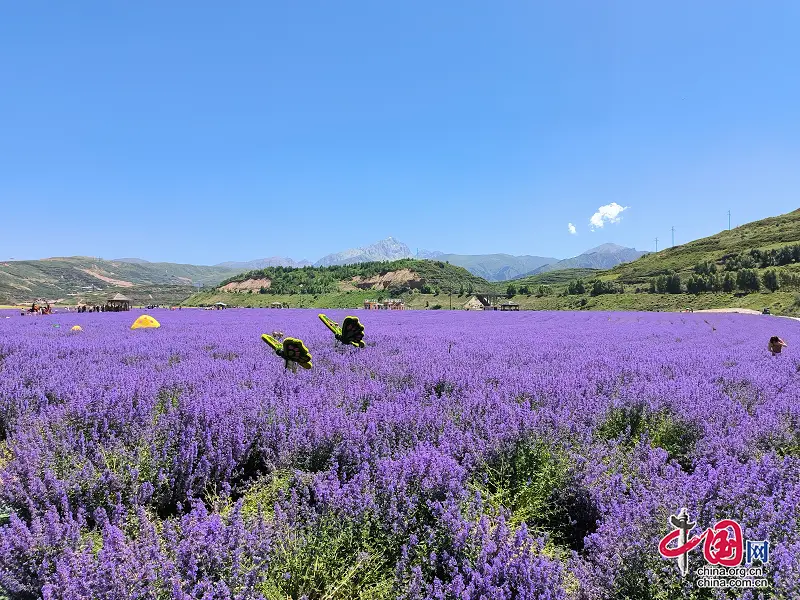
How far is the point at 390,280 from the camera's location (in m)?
92.0

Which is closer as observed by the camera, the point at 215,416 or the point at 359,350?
the point at 215,416

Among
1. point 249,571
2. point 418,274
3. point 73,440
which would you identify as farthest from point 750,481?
point 418,274

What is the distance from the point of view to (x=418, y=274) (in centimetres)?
9475

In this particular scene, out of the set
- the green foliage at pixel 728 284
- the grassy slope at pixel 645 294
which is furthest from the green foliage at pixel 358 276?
the green foliage at pixel 728 284

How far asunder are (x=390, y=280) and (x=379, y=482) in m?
90.1

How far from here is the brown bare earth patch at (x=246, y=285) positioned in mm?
95812

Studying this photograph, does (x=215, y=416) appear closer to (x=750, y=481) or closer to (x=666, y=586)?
(x=666, y=586)

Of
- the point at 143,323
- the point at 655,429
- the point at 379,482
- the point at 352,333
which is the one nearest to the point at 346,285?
the point at 143,323

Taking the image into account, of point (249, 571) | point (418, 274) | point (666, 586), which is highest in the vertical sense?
point (418, 274)

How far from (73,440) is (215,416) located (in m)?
0.76

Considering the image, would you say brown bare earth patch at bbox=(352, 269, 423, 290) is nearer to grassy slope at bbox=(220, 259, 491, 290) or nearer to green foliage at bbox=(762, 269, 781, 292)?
grassy slope at bbox=(220, 259, 491, 290)

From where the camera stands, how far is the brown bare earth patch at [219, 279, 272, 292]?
95.8 meters

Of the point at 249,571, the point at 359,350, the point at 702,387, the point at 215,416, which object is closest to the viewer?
the point at 249,571

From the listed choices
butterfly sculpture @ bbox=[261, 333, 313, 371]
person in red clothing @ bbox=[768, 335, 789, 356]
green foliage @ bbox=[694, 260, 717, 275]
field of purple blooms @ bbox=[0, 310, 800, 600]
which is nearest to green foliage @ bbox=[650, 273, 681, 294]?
green foliage @ bbox=[694, 260, 717, 275]
